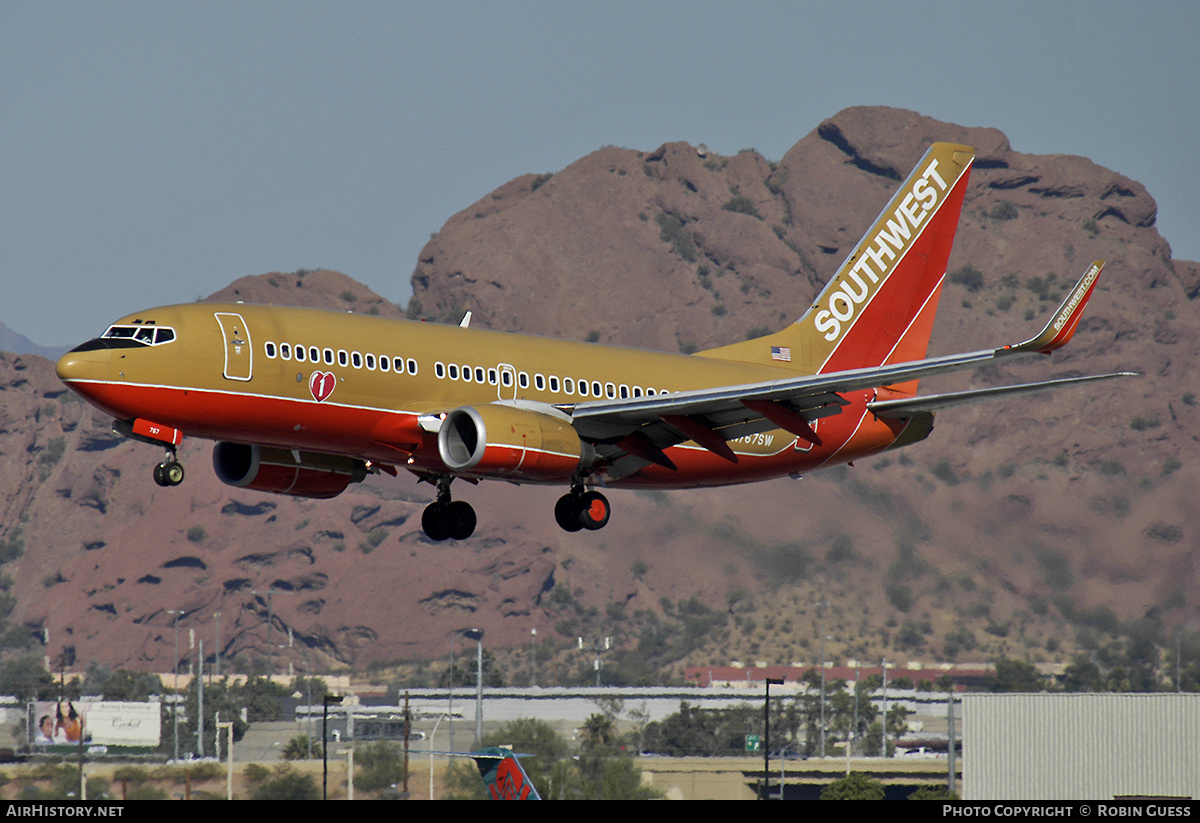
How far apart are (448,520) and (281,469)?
4.66m

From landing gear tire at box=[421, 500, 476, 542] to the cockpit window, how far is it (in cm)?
965

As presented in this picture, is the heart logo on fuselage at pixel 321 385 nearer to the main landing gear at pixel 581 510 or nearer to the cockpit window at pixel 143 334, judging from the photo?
the cockpit window at pixel 143 334

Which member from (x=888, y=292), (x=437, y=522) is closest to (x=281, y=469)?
(x=437, y=522)

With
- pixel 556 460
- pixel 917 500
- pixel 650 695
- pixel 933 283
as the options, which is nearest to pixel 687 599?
pixel 650 695

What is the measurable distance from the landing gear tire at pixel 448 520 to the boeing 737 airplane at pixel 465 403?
0.06 m

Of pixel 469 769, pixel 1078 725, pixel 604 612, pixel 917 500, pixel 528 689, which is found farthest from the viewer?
pixel 604 612

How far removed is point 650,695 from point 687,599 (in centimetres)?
4488

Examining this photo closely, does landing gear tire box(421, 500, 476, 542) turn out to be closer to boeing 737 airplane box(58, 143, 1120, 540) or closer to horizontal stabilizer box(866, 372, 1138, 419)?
boeing 737 airplane box(58, 143, 1120, 540)

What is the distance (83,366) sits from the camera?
30.1 m

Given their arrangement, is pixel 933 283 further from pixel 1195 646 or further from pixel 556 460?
pixel 1195 646

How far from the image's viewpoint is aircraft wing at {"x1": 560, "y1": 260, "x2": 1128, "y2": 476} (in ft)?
107

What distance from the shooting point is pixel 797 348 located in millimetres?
44531

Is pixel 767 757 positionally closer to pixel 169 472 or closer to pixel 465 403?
pixel 465 403

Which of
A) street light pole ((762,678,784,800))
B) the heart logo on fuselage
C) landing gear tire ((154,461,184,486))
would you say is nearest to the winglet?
the heart logo on fuselage
